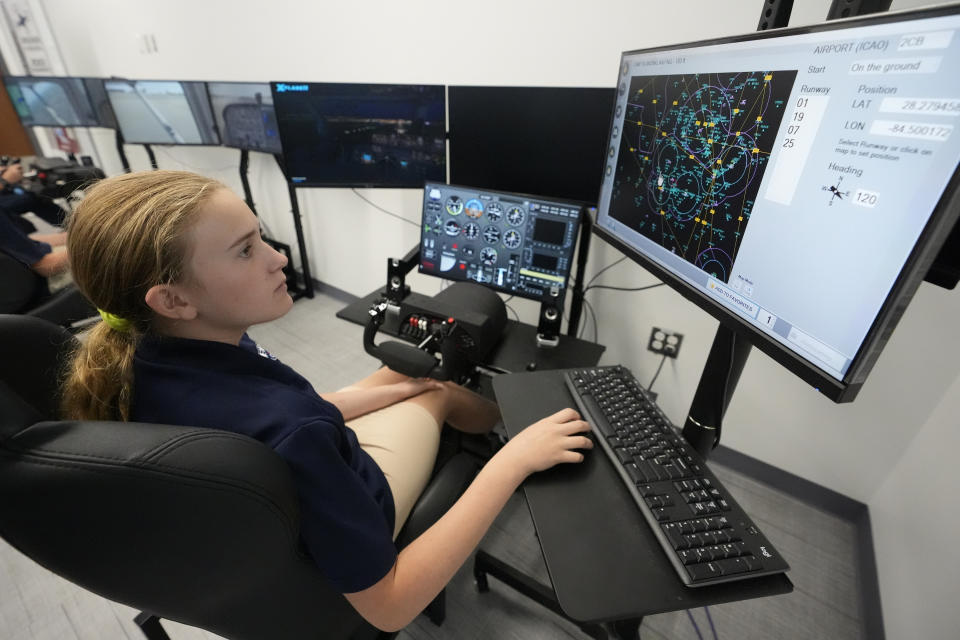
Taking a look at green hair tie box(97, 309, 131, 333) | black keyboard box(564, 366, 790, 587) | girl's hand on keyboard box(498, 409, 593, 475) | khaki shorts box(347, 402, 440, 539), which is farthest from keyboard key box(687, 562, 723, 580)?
green hair tie box(97, 309, 131, 333)

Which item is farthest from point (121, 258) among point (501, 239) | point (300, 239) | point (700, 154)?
point (300, 239)

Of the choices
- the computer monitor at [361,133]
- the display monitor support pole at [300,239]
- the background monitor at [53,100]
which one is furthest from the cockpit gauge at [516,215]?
the background monitor at [53,100]

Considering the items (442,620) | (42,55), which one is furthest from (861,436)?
(42,55)

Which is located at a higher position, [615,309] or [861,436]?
[615,309]

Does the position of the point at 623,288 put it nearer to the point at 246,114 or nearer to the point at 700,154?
the point at 700,154

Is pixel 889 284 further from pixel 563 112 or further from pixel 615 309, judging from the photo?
pixel 615 309

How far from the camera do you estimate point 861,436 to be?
1296 mm

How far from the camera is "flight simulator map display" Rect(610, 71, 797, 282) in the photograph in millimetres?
627

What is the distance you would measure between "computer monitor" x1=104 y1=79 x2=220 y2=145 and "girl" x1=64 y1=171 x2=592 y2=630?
2.35 m

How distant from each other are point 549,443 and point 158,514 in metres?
0.51

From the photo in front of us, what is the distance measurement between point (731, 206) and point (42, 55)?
5577 mm

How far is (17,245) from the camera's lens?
62.9 inches

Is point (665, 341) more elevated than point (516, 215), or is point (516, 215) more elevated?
point (516, 215)

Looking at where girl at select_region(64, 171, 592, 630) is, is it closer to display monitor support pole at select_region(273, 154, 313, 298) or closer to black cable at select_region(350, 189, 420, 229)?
black cable at select_region(350, 189, 420, 229)
